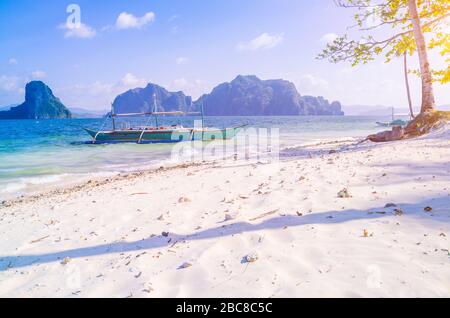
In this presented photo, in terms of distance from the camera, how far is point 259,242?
3.30 meters

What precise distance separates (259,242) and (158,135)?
27.0 metres

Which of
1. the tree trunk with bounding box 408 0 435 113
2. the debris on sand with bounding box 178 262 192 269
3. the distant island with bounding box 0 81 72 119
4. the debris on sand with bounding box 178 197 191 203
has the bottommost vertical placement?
the debris on sand with bounding box 178 262 192 269

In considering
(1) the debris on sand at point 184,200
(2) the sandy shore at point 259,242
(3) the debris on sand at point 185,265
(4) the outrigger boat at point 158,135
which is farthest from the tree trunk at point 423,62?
(4) the outrigger boat at point 158,135

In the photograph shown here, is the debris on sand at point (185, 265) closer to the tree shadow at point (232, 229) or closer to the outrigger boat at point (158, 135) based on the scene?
the tree shadow at point (232, 229)

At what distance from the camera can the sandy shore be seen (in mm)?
2484

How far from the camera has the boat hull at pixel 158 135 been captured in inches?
1142

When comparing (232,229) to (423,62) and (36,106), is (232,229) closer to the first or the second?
(423,62)

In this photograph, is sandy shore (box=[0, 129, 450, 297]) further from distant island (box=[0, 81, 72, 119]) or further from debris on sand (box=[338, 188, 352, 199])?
distant island (box=[0, 81, 72, 119])

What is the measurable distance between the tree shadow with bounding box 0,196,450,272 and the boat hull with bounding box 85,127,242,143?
1000 inches

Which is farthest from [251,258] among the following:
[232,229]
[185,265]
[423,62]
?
[423,62]

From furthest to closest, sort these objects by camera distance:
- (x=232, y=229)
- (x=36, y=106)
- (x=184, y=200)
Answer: (x=36, y=106) < (x=184, y=200) < (x=232, y=229)

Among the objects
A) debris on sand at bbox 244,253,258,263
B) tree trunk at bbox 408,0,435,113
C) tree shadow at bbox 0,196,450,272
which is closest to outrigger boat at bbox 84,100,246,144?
tree trunk at bbox 408,0,435,113

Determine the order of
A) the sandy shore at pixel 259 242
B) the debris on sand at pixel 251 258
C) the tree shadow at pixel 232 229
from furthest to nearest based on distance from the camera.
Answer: the tree shadow at pixel 232 229, the debris on sand at pixel 251 258, the sandy shore at pixel 259 242

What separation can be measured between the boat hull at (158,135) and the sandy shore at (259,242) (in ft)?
76.4
